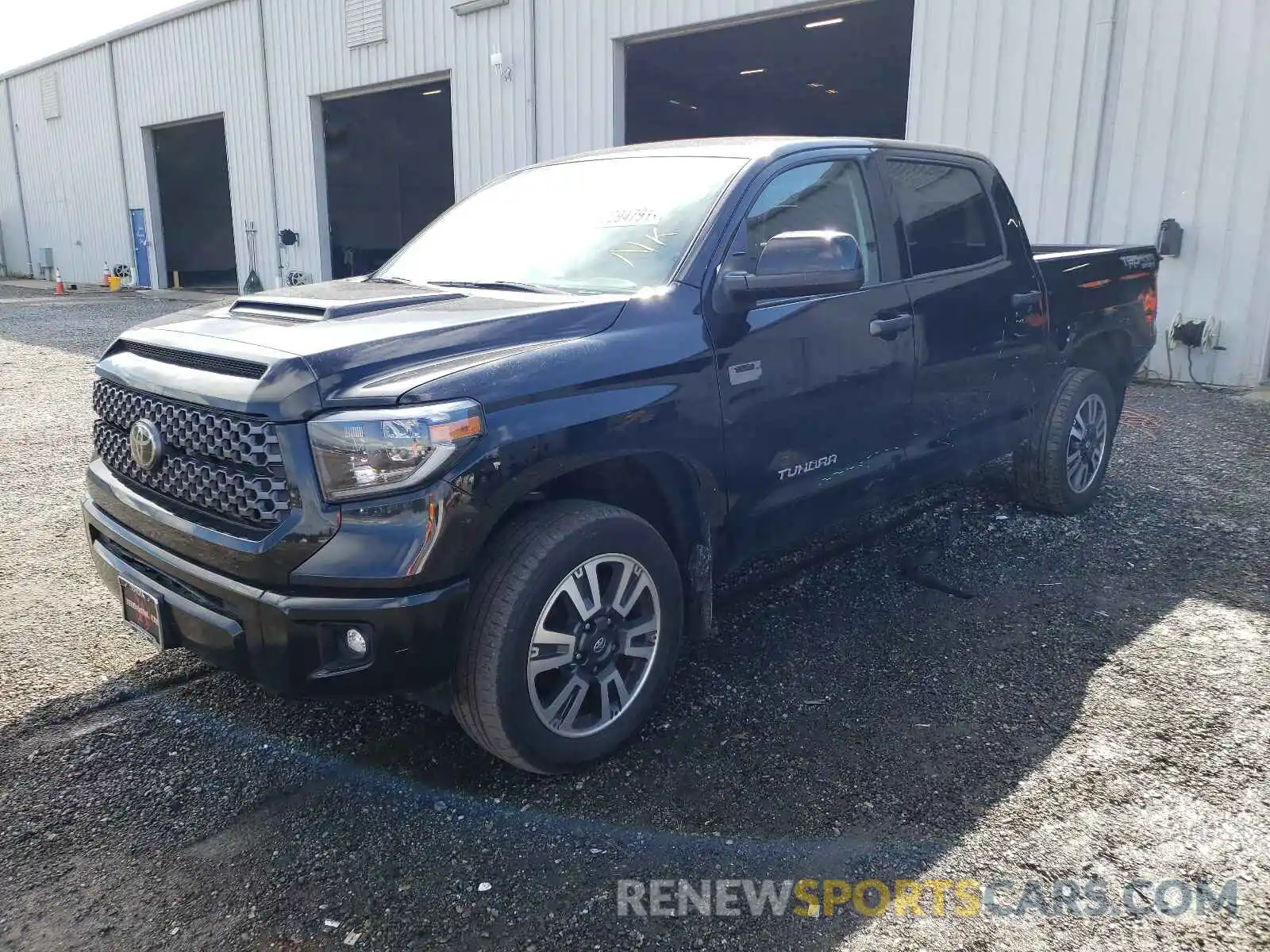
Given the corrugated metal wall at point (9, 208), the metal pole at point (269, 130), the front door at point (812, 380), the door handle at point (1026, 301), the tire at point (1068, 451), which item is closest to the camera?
the front door at point (812, 380)

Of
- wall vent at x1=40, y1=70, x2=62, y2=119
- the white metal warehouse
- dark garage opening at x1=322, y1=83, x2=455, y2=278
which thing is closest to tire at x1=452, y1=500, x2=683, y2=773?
the white metal warehouse

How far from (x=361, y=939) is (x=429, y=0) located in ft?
51.9

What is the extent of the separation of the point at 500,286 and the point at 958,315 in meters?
2.03

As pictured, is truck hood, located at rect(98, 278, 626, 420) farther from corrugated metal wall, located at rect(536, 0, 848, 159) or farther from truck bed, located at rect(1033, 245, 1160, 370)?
corrugated metal wall, located at rect(536, 0, 848, 159)

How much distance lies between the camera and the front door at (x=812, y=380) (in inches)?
131

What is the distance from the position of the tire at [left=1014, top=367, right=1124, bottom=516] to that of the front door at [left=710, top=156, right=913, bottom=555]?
1535mm

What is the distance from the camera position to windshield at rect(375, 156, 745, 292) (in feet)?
11.1

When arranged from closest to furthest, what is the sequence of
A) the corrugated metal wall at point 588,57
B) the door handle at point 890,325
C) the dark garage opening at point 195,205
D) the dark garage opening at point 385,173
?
the door handle at point 890,325
the corrugated metal wall at point 588,57
the dark garage opening at point 385,173
the dark garage opening at point 195,205

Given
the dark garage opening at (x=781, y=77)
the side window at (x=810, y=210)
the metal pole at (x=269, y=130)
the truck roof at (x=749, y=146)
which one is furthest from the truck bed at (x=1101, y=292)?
the metal pole at (x=269, y=130)

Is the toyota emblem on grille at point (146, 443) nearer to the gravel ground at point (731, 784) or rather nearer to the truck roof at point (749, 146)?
the gravel ground at point (731, 784)

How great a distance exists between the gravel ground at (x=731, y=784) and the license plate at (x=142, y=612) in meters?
Result: 0.47

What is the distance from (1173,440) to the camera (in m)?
7.15

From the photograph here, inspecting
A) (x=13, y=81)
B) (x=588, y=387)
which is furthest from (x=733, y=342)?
(x=13, y=81)

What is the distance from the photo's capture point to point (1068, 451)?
5.25 m
